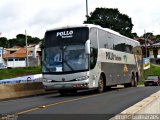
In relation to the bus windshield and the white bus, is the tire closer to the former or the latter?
the white bus

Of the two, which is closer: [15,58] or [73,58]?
[73,58]

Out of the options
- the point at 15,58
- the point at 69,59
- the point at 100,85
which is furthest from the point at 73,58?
the point at 15,58

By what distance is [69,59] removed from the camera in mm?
24703

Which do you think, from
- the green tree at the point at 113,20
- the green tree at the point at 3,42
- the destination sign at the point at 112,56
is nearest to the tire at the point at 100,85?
the destination sign at the point at 112,56

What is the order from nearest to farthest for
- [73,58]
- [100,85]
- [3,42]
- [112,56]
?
[73,58]
[100,85]
[112,56]
[3,42]

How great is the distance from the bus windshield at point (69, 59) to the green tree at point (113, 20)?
3106 inches

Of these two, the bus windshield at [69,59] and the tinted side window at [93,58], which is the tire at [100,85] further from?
the bus windshield at [69,59]

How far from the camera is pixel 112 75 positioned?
2966cm

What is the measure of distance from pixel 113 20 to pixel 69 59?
8357 cm

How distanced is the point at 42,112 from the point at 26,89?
14358mm

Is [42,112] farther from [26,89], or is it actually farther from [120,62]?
[120,62]

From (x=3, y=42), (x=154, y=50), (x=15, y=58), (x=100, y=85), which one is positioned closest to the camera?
(x=100, y=85)

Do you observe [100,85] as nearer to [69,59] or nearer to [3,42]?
[69,59]

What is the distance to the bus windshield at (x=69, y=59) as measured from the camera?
24625 millimetres
